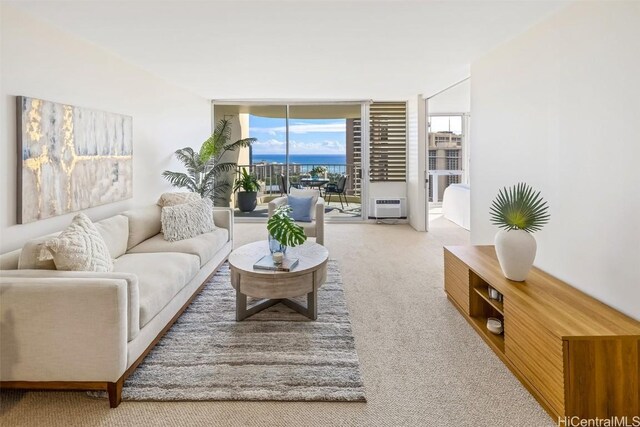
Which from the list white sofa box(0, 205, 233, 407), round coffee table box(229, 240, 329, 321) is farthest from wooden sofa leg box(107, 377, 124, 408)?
round coffee table box(229, 240, 329, 321)

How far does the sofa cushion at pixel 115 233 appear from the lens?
3.12 m

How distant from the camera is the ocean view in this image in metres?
7.77

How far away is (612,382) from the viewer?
172cm

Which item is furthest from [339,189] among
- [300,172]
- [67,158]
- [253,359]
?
[253,359]

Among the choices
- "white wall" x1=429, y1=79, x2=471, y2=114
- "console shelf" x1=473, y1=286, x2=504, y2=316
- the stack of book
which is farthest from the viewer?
"white wall" x1=429, y1=79, x2=471, y2=114

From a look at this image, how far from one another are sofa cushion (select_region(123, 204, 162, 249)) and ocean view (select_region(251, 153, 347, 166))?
154 inches

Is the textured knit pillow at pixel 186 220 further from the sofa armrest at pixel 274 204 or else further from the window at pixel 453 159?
the window at pixel 453 159

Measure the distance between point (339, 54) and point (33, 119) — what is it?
2787 millimetres

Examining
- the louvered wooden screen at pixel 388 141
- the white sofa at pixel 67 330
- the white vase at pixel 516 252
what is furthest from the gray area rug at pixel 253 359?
the louvered wooden screen at pixel 388 141

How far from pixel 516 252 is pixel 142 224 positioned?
3.35m

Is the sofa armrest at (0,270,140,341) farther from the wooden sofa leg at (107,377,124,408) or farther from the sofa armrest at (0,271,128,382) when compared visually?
the wooden sofa leg at (107,377,124,408)

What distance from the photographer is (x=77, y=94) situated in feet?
10.7

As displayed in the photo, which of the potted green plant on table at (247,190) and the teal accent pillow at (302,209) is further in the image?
the potted green plant on table at (247,190)

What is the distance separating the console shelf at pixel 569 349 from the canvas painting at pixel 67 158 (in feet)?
11.0
